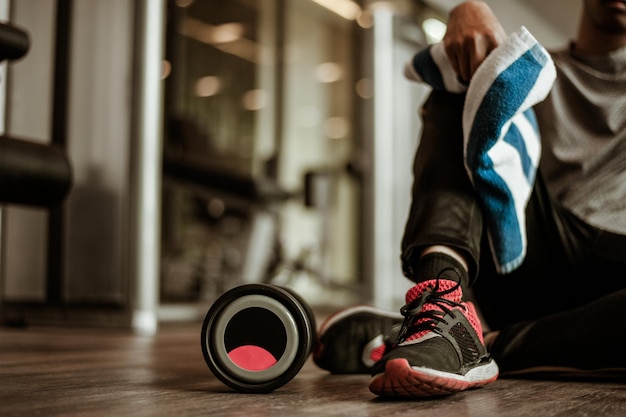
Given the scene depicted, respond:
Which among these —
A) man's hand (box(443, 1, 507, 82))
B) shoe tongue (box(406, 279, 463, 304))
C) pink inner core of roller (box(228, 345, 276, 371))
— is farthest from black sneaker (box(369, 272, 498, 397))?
man's hand (box(443, 1, 507, 82))

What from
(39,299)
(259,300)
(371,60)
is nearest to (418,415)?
(259,300)

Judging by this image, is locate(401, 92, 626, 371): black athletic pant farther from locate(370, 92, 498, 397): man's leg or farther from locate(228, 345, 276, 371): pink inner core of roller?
locate(228, 345, 276, 371): pink inner core of roller

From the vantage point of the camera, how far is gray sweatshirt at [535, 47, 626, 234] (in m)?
1.06

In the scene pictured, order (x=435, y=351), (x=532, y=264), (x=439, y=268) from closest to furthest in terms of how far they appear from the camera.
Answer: (x=435, y=351), (x=439, y=268), (x=532, y=264)

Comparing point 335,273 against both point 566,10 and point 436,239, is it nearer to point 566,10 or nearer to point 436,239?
point 566,10

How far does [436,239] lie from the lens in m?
0.88

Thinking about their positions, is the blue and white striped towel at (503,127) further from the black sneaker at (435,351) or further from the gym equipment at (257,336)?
the gym equipment at (257,336)

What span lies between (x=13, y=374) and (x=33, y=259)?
151cm

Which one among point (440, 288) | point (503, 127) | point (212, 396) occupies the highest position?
point (503, 127)

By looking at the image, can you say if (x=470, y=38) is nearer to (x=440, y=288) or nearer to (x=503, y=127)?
(x=503, y=127)

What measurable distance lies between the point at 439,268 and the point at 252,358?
0.82 ft

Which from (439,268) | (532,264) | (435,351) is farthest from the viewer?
(532,264)

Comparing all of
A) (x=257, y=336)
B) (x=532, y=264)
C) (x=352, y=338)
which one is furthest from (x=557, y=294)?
(x=257, y=336)

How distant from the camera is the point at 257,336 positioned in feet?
2.58
